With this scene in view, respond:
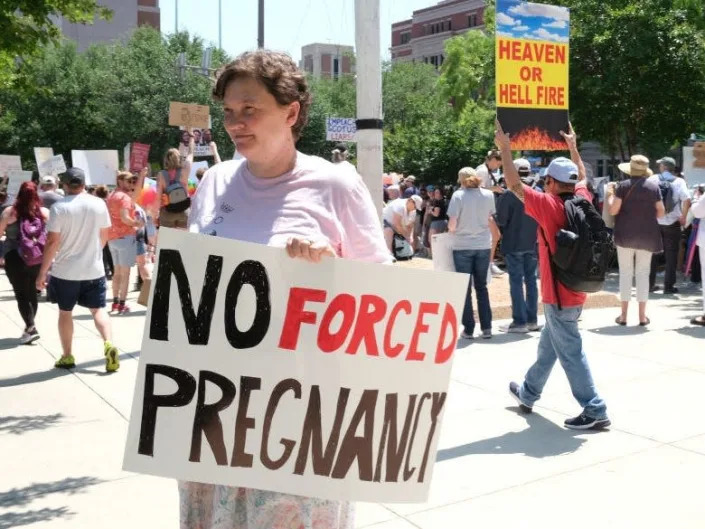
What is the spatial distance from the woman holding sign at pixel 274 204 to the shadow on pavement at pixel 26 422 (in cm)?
384

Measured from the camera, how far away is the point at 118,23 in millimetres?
71625

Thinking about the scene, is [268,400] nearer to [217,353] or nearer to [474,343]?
[217,353]

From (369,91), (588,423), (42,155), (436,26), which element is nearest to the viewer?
(588,423)

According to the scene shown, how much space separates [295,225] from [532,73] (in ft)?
15.5

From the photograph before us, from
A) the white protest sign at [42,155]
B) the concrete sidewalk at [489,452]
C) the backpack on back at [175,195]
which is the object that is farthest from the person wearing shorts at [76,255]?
the white protest sign at [42,155]

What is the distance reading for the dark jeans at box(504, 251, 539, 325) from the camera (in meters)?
9.28

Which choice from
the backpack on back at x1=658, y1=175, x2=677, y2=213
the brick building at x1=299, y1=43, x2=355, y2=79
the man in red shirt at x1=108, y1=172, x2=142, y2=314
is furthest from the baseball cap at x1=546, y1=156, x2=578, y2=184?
the brick building at x1=299, y1=43, x2=355, y2=79

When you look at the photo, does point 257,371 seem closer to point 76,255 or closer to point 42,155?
point 76,255

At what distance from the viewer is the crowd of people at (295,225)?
244 centimetres

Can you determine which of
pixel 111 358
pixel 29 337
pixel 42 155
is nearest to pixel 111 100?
pixel 42 155

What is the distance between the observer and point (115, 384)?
7.15 meters

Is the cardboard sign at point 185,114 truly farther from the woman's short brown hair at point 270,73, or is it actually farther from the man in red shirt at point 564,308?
the woman's short brown hair at point 270,73

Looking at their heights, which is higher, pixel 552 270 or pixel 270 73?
pixel 270 73

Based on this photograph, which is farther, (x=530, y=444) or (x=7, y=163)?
(x=7, y=163)
